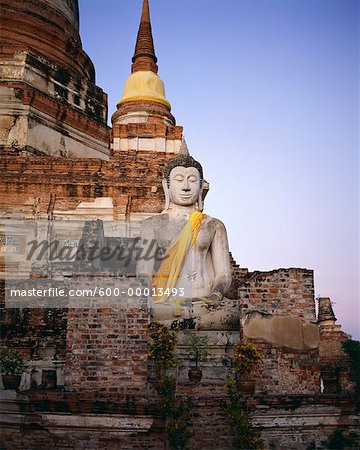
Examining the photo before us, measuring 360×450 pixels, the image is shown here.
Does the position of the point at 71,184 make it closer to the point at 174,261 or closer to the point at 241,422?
the point at 174,261

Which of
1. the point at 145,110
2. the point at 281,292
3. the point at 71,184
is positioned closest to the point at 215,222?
the point at 281,292

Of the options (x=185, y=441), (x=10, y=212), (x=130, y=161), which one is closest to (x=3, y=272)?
(x=10, y=212)

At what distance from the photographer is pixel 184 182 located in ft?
30.7

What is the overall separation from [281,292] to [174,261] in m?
1.77

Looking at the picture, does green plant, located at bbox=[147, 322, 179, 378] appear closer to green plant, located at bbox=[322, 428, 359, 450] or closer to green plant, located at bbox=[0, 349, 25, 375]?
green plant, located at bbox=[0, 349, 25, 375]

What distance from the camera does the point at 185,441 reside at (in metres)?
5.95

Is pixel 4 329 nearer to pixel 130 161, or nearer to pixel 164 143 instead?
pixel 130 161

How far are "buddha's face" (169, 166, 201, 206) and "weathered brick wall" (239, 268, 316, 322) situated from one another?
6.64 feet

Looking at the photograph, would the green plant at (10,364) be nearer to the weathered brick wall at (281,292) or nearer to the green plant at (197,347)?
the green plant at (197,347)

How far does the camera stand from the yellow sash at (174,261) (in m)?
8.50

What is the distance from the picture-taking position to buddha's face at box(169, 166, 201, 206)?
30.6 feet

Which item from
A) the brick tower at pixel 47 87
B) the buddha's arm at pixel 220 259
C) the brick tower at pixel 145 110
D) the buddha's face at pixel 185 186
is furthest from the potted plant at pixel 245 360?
the brick tower at pixel 145 110

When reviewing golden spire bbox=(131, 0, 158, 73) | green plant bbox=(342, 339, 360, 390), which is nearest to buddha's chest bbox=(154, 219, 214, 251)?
green plant bbox=(342, 339, 360, 390)

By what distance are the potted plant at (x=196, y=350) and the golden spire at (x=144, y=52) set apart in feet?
51.1
